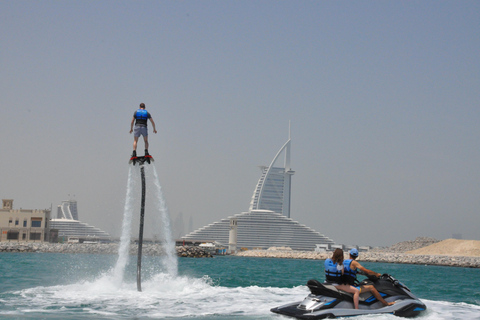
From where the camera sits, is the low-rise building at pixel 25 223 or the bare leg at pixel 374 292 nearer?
the bare leg at pixel 374 292

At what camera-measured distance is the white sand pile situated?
390 feet

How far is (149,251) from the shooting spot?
99.8m

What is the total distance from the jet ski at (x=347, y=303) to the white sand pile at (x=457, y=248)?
109 m

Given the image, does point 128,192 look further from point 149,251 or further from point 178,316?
point 149,251

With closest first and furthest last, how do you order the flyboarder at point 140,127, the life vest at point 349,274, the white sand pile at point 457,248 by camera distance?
the life vest at point 349,274, the flyboarder at point 140,127, the white sand pile at point 457,248

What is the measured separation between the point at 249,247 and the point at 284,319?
17886cm

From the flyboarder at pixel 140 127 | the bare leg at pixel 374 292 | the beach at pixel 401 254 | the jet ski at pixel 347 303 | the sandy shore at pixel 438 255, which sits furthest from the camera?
the beach at pixel 401 254

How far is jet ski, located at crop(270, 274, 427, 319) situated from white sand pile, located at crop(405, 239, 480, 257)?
10933 centimetres

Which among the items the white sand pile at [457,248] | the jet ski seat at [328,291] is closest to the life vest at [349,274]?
the jet ski seat at [328,291]

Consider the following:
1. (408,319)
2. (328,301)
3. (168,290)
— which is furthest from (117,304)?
(408,319)

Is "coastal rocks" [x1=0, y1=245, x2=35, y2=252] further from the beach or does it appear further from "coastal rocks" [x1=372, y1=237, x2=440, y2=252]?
"coastal rocks" [x1=372, y1=237, x2=440, y2=252]

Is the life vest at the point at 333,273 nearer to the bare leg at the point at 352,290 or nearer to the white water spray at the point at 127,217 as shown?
the bare leg at the point at 352,290

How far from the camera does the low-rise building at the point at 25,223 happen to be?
137625 millimetres

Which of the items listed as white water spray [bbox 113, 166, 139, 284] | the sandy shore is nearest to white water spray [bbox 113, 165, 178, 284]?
white water spray [bbox 113, 166, 139, 284]
